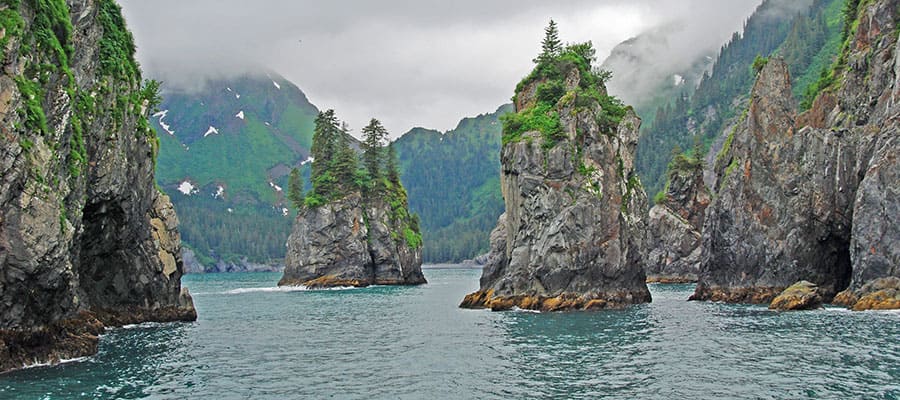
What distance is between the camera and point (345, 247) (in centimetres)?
11950

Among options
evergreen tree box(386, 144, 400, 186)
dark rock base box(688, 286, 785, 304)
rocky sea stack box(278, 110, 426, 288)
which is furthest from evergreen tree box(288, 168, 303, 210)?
dark rock base box(688, 286, 785, 304)

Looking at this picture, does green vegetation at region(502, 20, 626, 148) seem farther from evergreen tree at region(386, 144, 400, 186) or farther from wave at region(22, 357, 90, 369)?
evergreen tree at region(386, 144, 400, 186)

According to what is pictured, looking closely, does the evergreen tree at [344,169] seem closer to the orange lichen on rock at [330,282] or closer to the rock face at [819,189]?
the orange lichen on rock at [330,282]

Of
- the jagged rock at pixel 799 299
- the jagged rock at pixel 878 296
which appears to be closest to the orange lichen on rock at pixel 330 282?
the jagged rock at pixel 799 299

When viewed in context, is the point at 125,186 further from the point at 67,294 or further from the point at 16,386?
the point at 16,386

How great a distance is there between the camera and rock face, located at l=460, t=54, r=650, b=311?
65188 mm

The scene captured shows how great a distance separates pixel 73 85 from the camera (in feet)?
115

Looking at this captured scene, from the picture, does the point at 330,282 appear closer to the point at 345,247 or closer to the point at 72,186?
the point at 345,247

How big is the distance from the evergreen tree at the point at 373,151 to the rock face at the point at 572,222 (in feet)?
189

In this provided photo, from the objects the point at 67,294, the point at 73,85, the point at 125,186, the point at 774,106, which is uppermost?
the point at 774,106

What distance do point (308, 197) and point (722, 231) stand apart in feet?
242

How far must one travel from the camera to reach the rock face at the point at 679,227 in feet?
417

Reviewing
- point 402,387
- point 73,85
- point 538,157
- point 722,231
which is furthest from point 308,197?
point 402,387

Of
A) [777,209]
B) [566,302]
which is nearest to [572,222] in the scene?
[566,302]
